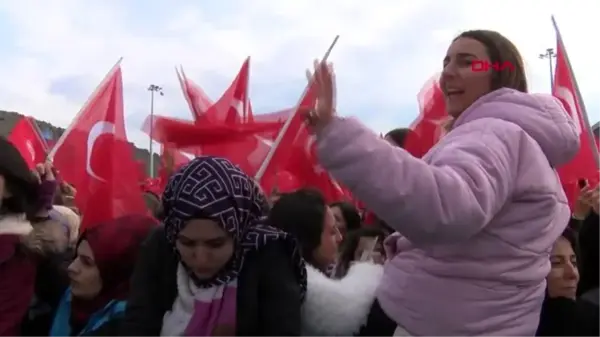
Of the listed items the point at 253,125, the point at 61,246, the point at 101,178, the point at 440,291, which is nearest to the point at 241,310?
the point at 440,291

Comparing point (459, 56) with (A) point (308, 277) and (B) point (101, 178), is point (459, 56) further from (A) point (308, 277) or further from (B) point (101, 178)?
(B) point (101, 178)

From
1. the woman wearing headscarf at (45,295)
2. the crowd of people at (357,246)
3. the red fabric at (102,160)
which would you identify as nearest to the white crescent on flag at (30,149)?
the red fabric at (102,160)

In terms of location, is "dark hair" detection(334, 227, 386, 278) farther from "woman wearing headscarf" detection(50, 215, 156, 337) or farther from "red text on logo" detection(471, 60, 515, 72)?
"red text on logo" detection(471, 60, 515, 72)

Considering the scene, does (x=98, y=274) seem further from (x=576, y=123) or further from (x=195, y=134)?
(x=576, y=123)

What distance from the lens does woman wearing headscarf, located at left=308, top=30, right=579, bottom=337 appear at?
4.86 feet

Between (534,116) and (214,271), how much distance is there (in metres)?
1.07

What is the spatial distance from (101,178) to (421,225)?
4089 millimetres

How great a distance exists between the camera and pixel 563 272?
7.77ft

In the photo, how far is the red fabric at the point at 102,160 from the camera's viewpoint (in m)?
A: 5.09

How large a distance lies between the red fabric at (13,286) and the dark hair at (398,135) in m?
2.69

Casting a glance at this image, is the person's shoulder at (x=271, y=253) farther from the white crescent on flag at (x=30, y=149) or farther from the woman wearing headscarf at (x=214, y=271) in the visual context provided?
the white crescent on flag at (x=30, y=149)

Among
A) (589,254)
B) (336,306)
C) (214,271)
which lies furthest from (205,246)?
→ (589,254)

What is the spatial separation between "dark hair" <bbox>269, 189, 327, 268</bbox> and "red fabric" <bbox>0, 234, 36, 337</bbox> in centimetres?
95

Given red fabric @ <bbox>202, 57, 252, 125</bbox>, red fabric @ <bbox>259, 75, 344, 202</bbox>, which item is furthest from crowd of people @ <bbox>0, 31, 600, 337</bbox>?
red fabric @ <bbox>202, 57, 252, 125</bbox>
